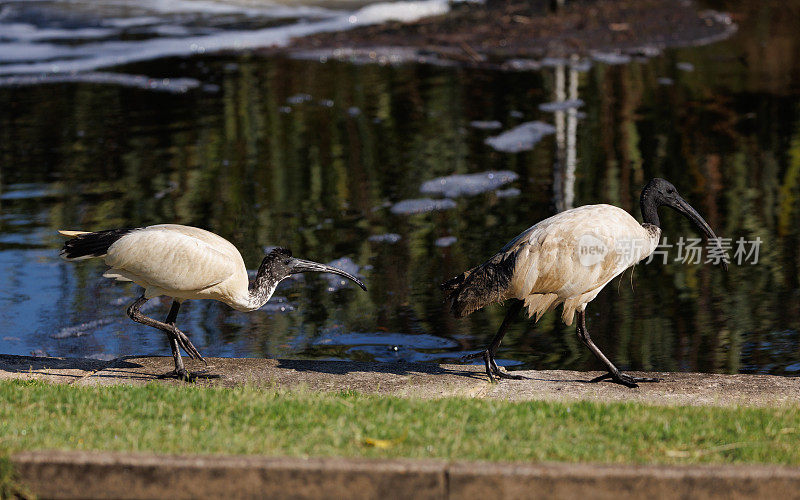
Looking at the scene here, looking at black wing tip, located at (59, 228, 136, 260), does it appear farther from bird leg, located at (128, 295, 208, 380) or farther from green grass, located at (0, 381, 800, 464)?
green grass, located at (0, 381, 800, 464)

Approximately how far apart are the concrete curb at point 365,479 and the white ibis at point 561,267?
1.97m

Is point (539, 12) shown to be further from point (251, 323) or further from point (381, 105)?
point (251, 323)

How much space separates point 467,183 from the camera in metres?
12.4

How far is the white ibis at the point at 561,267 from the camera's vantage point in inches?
262

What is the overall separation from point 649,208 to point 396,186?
17.5 feet

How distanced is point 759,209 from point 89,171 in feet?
26.1

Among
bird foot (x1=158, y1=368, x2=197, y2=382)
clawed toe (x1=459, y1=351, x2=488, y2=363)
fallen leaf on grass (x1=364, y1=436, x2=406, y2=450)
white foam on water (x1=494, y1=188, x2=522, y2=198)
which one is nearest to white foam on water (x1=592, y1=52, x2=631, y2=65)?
white foam on water (x1=494, y1=188, x2=522, y2=198)

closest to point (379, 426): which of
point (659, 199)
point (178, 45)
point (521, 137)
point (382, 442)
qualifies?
point (382, 442)

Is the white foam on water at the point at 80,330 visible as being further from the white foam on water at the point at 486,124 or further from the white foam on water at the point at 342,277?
the white foam on water at the point at 486,124

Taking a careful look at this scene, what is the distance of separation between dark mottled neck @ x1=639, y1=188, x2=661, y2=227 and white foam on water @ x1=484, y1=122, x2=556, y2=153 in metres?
6.56

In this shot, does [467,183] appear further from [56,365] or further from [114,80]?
[114,80]

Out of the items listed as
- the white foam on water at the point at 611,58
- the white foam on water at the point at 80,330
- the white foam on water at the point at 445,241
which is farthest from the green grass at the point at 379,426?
the white foam on water at the point at 611,58

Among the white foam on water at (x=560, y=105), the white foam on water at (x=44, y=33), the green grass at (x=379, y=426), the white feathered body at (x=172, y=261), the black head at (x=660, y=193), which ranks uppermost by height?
the black head at (x=660, y=193)

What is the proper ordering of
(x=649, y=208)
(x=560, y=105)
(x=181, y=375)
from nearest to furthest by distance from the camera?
(x=181, y=375) → (x=649, y=208) → (x=560, y=105)
